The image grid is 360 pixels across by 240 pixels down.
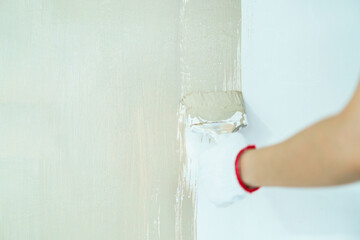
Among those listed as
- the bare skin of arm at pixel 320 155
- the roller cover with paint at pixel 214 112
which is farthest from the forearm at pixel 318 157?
the roller cover with paint at pixel 214 112

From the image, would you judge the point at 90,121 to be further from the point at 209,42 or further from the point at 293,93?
the point at 293,93

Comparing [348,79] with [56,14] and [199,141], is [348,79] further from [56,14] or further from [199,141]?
[56,14]

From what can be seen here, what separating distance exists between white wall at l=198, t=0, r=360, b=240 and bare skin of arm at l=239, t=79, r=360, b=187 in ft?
0.97

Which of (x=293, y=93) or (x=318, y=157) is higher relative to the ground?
(x=293, y=93)

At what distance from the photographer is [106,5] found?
826mm

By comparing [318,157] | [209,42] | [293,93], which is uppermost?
[209,42]

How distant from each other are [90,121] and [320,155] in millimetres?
603

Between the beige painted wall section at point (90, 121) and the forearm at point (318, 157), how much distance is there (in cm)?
35

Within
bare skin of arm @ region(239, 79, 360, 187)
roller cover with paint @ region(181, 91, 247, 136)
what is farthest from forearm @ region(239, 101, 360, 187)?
roller cover with paint @ region(181, 91, 247, 136)

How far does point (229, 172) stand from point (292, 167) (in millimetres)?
207

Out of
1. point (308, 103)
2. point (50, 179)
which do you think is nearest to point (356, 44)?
Result: point (308, 103)

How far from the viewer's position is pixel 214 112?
2.79 feet

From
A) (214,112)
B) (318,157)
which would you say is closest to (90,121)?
(214,112)

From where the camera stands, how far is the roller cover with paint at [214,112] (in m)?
0.84
